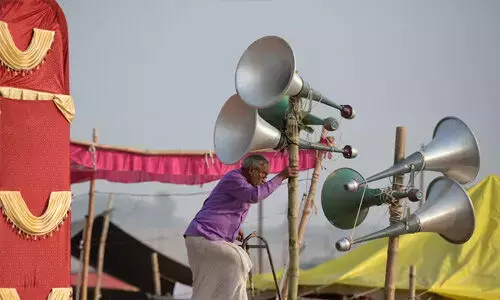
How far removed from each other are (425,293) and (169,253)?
28.6 feet

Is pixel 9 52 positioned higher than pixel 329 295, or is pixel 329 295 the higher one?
pixel 9 52

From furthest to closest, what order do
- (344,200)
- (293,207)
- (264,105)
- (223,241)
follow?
(344,200) < (223,241) < (293,207) < (264,105)

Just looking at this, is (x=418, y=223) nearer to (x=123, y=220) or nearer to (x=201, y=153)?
Answer: (x=201, y=153)

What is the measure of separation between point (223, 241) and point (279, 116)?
3.19 ft

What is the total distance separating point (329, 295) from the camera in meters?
10.8

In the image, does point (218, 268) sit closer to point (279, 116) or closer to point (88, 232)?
point (279, 116)

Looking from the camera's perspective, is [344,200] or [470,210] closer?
[470,210]

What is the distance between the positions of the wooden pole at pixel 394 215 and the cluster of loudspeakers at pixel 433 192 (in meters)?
0.09

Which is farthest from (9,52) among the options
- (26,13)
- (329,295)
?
(329,295)

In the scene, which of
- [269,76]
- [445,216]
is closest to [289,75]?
[269,76]

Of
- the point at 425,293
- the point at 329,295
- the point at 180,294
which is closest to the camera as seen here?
the point at 425,293

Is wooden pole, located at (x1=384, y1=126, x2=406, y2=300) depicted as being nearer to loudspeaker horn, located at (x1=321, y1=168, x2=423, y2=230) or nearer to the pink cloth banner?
loudspeaker horn, located at (x1=321, y1=168, x2=423, y2=230)

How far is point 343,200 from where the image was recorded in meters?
6.66

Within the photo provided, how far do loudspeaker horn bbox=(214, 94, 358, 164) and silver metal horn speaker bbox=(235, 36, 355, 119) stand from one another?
0.16 metres
